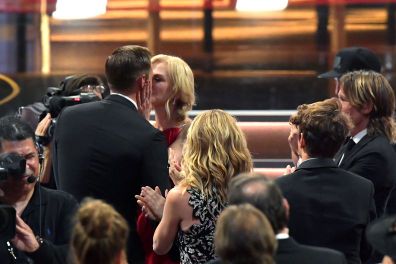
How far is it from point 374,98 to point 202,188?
1.15 m

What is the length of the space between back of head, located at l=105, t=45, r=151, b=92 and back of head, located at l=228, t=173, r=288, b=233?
150 centimetres

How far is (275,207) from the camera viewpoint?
3039 millimetres

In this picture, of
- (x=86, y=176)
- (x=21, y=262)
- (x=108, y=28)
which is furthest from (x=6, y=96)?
(x=21, y=262)

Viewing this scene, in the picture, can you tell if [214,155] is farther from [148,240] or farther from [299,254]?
[299,254]

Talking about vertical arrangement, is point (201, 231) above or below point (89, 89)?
below

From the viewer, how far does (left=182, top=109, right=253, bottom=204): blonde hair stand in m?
4.15

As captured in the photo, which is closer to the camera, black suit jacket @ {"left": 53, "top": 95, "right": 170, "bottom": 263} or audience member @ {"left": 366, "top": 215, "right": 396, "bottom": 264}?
audience member @ {"left": 366, "top": 215, "right": 396, "bottom": 264}

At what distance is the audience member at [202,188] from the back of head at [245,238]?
1.38 metres

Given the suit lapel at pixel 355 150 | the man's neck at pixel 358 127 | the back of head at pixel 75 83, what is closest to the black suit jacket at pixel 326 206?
the suit lapel at pixel 355 150

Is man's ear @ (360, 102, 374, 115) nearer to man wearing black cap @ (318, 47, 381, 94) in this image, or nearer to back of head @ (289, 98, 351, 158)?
back of head @ (289, 98, 351, 158)

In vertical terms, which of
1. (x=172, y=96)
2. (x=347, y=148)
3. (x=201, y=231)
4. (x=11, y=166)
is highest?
(x=172, y=96)

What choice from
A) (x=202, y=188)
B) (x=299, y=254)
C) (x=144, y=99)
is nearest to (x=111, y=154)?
(x=144, y=99)

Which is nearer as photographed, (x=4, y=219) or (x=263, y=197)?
(x=263, y=197)

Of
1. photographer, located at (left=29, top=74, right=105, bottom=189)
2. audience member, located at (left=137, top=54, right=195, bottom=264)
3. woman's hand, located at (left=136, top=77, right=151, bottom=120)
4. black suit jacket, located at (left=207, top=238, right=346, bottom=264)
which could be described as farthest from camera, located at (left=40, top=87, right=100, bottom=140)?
black suit jacket, located at (left=207, top=238, right=346, bottom=264)
